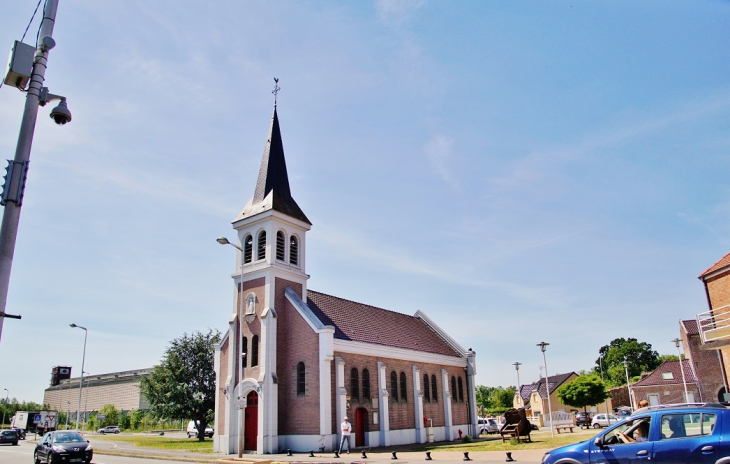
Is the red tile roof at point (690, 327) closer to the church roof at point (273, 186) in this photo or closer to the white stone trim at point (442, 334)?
the white stone trim at point (442, 334)

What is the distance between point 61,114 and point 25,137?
783 mm

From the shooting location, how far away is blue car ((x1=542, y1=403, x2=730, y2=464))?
10148mm

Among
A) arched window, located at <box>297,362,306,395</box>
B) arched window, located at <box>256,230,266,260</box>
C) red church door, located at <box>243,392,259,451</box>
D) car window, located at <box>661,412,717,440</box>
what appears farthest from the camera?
arched window, located at <box>256,230,266,260</box>

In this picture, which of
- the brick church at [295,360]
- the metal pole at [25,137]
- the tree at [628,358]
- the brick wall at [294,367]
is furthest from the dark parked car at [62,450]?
the tree at [628,358]

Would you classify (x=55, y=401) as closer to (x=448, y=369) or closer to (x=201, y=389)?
(x=201, y=389)

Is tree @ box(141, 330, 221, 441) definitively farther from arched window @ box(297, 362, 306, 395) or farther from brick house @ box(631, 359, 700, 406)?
brick house @ box(631, 359, 700, 406)

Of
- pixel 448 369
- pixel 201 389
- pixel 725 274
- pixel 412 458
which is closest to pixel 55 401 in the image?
pixel 201 389

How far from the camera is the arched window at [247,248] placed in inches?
1363

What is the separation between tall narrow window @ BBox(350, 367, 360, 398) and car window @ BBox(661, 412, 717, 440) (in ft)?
77.6

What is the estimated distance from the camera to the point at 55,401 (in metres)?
132

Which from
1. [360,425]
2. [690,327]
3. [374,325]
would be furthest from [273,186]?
[690,327]

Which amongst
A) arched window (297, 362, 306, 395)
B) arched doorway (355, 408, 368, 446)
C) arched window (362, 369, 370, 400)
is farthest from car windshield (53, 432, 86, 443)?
arched window (362, 369, 370, 400)

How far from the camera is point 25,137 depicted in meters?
8.34

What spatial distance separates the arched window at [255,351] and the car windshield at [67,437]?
9941 millimetres
